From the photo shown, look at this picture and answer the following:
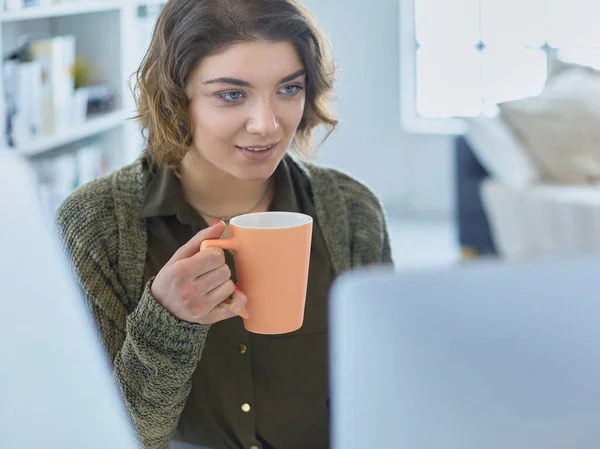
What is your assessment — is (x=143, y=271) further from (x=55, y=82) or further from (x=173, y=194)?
(x=55, y=82)

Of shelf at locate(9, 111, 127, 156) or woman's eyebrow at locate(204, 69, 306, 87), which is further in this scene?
shelf at locate(9, 111, 127, 156)

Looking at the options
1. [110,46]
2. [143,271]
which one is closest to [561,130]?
[110,46]

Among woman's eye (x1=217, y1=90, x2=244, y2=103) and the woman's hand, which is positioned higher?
woman's eye (x1=217, y1=90, x2=244, y2=103)

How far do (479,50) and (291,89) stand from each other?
4.07 meters

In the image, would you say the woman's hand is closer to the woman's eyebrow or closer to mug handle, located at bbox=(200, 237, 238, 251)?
mug handle, located at bbox=(200, 237, 238, 251)

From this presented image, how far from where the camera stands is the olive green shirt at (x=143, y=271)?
851mm

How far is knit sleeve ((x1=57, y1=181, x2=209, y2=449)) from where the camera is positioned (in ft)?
2.75

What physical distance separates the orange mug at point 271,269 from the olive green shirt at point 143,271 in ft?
0.30

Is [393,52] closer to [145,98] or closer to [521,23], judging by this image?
[521,23]

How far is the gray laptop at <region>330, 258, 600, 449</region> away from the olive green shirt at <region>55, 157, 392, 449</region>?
0.48 metres

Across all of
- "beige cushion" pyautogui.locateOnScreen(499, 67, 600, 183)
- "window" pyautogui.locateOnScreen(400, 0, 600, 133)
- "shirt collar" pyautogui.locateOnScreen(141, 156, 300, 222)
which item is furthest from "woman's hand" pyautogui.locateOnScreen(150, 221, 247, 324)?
"window" pyautogui.locateOnScreen(400, 0, 600, 133)

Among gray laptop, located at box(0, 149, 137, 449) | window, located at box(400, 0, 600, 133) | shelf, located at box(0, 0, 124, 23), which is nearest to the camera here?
gray laptop, located at box(0, 149, 137, 449)

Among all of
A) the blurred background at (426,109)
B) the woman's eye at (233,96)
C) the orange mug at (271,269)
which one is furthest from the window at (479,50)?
the orange mug at (271,269)

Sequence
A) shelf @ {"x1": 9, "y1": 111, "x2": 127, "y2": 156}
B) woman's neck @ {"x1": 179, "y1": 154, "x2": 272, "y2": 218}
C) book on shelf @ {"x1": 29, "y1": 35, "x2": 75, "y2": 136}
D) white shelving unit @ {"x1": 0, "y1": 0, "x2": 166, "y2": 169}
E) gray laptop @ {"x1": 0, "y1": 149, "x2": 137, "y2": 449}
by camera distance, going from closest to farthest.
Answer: gray laptop @ {"x1": 0, "y1": 149, "x2": 137, "y2": 449}
woman's neck @ {"x1": 179, "y1": 154, "x2": 272, "y2": 218}
shelf @ {"x1": 9, "y1": 111, "x2": 127, "y2": 156}
book on shelf @ {"x1": 29, "y1": 35, "x2": 75, "y2": 136}
white shelving unit @ {"x1": 0, "y1": 0, "x2": 166, "y2": 169}
